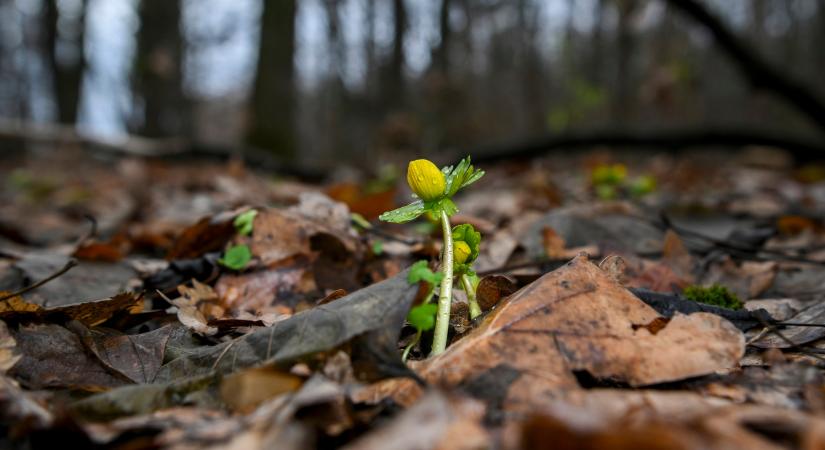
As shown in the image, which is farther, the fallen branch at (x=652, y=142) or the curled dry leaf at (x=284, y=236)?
the fallen branch at (x=652, y=142)

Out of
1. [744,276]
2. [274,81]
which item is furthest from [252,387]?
[274,81]

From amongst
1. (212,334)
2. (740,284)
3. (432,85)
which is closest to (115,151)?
(432,85)

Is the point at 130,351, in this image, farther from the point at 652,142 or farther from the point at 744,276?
the point at 652,142

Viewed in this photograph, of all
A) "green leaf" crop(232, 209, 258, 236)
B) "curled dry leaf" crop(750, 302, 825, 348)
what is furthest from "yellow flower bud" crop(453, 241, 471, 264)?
"green leaf" crop(232, 209, 258, 236)

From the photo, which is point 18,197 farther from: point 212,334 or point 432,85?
point 432,85

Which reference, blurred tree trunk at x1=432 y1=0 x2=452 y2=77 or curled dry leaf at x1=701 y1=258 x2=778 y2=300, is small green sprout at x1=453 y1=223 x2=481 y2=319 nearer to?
curled dry leaf at x1=701 y1=258 x2=778 y2=300

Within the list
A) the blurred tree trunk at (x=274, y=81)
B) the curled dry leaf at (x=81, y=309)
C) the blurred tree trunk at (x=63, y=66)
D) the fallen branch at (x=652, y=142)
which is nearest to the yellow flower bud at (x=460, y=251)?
the curled dry leaf at (x=81, y=309)

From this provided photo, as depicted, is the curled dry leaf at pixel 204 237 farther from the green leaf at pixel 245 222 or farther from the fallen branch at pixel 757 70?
the fallen branch at pixel 757 70
